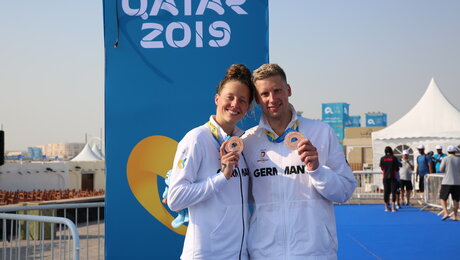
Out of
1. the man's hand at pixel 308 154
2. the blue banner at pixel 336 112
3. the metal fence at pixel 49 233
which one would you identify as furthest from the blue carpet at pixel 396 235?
the blue banner at pixel 336 112

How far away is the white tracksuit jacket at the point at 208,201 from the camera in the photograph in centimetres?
250

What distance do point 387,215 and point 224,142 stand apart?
11.4 metres

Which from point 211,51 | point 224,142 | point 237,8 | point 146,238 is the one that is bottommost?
point 146,238

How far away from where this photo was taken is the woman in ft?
A: 8.19

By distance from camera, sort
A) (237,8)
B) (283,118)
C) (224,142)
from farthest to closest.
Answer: (237,8)
(283,118)
(224,142)

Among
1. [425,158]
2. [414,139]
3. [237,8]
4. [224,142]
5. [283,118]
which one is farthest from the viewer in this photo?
[414,139]

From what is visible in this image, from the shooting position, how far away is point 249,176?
106 inches

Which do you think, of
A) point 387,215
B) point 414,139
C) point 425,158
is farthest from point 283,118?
point 414,139

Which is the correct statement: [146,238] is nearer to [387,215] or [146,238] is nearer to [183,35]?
[183,35]

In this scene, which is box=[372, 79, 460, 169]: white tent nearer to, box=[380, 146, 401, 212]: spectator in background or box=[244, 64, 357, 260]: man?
box=[380, 146, 401, 212]: spectator in background

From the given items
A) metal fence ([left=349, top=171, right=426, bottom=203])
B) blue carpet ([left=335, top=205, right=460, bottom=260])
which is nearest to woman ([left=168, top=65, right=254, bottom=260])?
blue carpet ([left=335, top=205, right=460, bottom=260])

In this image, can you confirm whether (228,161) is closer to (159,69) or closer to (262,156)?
(262,156)

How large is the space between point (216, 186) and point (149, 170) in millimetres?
1564

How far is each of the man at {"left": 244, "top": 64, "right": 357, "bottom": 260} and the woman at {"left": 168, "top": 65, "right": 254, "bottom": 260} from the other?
0.08m
